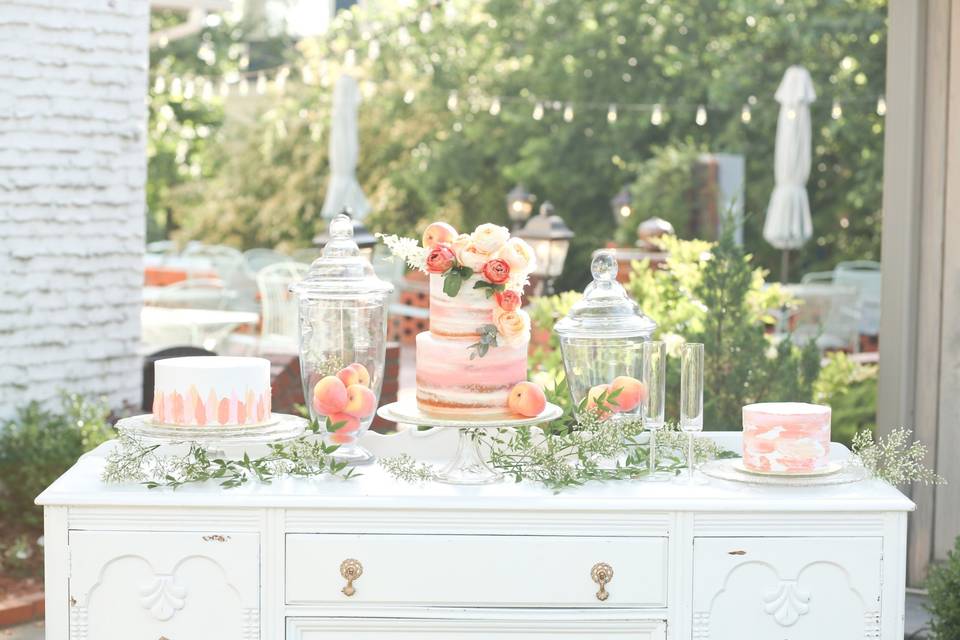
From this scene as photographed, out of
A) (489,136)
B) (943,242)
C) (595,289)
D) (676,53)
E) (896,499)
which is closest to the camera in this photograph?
(896,499)

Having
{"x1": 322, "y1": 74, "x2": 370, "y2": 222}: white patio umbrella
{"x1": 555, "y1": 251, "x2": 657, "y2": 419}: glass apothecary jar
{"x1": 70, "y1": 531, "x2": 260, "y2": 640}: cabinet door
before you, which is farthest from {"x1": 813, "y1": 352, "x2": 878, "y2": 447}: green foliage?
{"x1": 322, "y1": 74, "x2": 370, "y2": 222}: white patio umbrella

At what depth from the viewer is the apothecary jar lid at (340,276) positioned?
10.3 feet

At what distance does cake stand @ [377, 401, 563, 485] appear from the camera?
9.78ft

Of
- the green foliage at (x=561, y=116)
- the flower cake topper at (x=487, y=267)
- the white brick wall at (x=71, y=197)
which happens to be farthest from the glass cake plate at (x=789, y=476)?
the green foliage at (x=561, y=116)

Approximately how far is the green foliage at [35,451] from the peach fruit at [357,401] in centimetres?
229

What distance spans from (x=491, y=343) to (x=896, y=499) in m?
0.98

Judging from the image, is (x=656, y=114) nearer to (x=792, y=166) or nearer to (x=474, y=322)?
(x=792, y=166)

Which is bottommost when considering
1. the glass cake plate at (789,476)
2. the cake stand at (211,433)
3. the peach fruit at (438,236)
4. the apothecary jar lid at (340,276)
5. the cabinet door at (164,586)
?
the cabinet door at (164,586)

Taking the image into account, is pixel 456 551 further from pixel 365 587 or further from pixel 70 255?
pixel 70 255

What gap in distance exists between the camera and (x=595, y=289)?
3281mm

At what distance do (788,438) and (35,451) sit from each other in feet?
10.7

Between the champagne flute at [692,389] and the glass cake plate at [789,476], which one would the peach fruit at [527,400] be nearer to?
the champagne flute at [692,389]

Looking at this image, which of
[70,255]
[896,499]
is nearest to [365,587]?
[896,499]

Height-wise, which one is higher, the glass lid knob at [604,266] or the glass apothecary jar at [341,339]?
the glass lid knob at [604,266]
